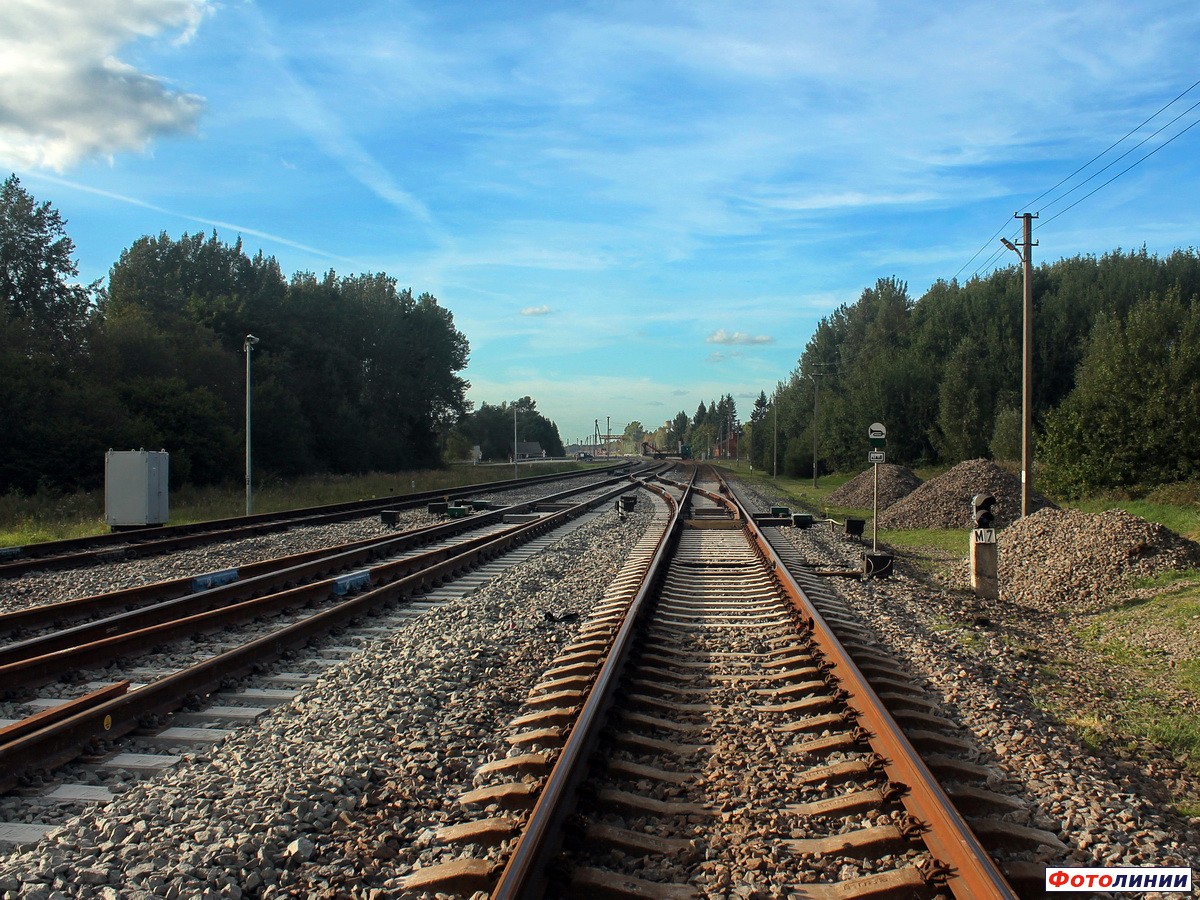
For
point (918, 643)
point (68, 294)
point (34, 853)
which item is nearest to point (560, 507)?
point (918, 643)

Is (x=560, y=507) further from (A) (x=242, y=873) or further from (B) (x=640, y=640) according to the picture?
(A) (x=242, y=873)

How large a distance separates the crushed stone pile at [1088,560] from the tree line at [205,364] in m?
28.8

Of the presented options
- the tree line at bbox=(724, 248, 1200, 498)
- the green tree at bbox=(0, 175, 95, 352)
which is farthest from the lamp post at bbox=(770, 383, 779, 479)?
the green tree at bbox=(0, 175, 95, 352)

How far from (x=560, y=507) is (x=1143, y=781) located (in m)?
22.9

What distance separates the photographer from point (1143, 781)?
527cm

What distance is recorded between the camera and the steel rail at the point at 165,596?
8336 mm

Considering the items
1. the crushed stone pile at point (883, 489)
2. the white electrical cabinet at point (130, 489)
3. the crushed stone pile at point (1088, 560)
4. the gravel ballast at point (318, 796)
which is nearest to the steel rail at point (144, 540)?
the white electrical cabinet at point (130, 489)

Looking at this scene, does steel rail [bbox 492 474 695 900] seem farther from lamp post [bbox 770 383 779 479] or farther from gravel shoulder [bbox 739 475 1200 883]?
Answer: lamp post [bbox 770 383 779 479]

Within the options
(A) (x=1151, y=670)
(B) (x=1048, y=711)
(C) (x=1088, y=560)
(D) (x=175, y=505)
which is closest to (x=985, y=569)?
(C) (x=1088, y=560)

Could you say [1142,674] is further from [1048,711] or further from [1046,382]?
[1046,382]

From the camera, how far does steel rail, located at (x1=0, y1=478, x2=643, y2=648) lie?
8.34m

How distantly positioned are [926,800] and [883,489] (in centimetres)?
3114

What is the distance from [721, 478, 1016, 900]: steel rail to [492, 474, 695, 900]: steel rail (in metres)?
1.58

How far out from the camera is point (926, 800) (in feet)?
13.3
